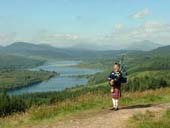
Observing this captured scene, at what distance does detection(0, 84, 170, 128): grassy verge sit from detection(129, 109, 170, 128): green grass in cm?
319

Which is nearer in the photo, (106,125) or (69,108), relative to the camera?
(106,125)

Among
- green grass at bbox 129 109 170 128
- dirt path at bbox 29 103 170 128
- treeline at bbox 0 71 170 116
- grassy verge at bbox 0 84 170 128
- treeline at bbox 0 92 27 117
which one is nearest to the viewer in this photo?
green grass at bbox 129 109 170 128

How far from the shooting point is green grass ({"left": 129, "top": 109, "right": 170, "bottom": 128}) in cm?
1375

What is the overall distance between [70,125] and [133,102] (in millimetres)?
6117

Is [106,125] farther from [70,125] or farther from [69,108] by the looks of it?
[69,108]

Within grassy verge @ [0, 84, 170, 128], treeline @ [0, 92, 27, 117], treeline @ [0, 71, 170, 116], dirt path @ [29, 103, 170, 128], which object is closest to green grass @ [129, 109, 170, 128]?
dirt path @ [29, 103, 170, 128]

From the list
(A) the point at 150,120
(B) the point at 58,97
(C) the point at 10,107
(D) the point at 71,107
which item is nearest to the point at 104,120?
(A) the point at 150,120

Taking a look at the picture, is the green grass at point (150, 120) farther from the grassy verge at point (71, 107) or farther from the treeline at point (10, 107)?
the treeline at point (10, 107)

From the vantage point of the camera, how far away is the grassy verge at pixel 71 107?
16609 mm

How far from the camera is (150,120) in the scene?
48.4ft

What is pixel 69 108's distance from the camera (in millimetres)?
18141

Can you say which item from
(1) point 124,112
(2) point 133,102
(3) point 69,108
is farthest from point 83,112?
(2) point 133,102

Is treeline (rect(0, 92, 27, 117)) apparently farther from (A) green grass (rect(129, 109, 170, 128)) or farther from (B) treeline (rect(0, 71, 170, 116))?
(A) green grass (rect(129, 109, 170, 128))

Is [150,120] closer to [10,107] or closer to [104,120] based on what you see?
[104,120]
